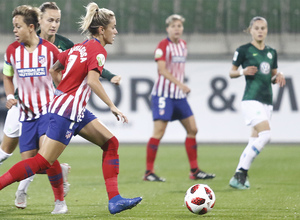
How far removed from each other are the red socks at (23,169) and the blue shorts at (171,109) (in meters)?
3.87

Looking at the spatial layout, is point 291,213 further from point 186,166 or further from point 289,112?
point 289,112

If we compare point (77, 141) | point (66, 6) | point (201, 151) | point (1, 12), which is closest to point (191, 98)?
point (201, 151)

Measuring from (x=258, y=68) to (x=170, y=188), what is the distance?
6.34 feet

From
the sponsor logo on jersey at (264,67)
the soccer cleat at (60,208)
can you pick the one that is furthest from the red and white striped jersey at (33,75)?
the sponsor logo on jersey at (264,67)

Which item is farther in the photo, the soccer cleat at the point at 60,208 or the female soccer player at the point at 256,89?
the female soccer player at the point at 256,89

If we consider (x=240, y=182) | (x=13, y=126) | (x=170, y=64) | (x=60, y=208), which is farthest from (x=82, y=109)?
(x=170, y=64)

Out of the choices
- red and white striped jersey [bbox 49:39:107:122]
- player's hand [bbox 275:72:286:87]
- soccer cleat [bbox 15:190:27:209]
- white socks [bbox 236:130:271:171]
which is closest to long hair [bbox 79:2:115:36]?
red and white striped jersey [bbox 49:39:107:122]

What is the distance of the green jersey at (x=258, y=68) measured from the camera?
7.74 m

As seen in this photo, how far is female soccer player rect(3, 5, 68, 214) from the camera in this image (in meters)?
5.81

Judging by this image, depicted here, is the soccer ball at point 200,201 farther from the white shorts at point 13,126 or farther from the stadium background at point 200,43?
the stadium background at point 200,43

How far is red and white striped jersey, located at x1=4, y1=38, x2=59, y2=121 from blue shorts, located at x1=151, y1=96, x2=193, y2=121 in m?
3.18

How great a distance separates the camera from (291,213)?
18.1 ft

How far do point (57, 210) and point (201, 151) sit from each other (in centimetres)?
734

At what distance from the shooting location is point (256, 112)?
25.0 feet
